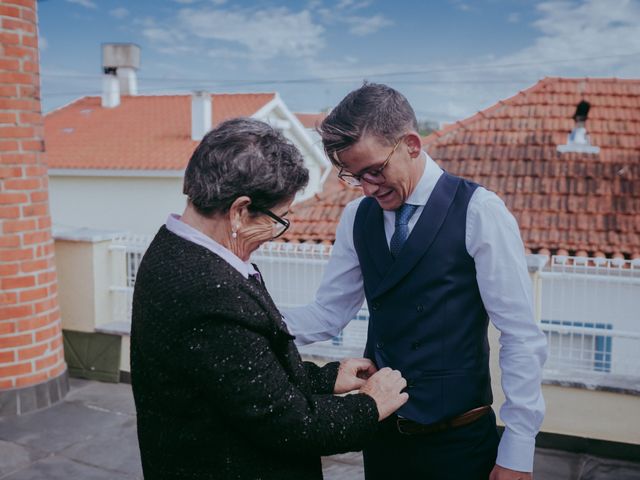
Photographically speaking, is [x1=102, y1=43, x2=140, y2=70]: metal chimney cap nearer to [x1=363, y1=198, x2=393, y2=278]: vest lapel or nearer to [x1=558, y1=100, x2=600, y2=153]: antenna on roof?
[x1=558, y1=100, x2=600, y2=153]: antenna on roof

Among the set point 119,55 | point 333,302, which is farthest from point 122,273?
point 119,55

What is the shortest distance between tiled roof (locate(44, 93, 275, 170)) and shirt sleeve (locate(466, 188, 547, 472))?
18.3 m

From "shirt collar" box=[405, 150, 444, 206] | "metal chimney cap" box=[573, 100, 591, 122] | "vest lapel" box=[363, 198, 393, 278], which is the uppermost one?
"metal chimney cap" box=[573, 100, 591, 122]

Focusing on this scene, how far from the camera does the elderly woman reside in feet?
4.88

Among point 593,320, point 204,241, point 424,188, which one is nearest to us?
point 204,241

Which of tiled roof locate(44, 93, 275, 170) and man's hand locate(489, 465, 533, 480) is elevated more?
tiled roof locate(44, 93, 275, 170)

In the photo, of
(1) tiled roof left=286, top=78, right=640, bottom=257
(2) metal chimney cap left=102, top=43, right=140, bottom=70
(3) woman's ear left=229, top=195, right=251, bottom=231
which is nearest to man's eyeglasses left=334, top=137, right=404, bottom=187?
(3) woman's ear left=229, top=195, right=251, bottom=231

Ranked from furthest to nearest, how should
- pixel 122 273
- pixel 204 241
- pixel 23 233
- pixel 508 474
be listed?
pixel 122 273, pixel 23 233, pixel 508 474, pixel 204 241

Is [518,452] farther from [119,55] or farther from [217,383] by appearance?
[119,55]

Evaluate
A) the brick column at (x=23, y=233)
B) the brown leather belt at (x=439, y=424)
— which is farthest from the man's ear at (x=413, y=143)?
the brick column at (x=23, y=233)

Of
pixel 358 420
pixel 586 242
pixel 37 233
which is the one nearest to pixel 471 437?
pixel 358 420

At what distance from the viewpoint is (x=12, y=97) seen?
4145 millimetres

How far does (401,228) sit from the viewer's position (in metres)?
2.02

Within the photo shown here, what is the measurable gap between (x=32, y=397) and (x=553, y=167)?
29.0 ft
